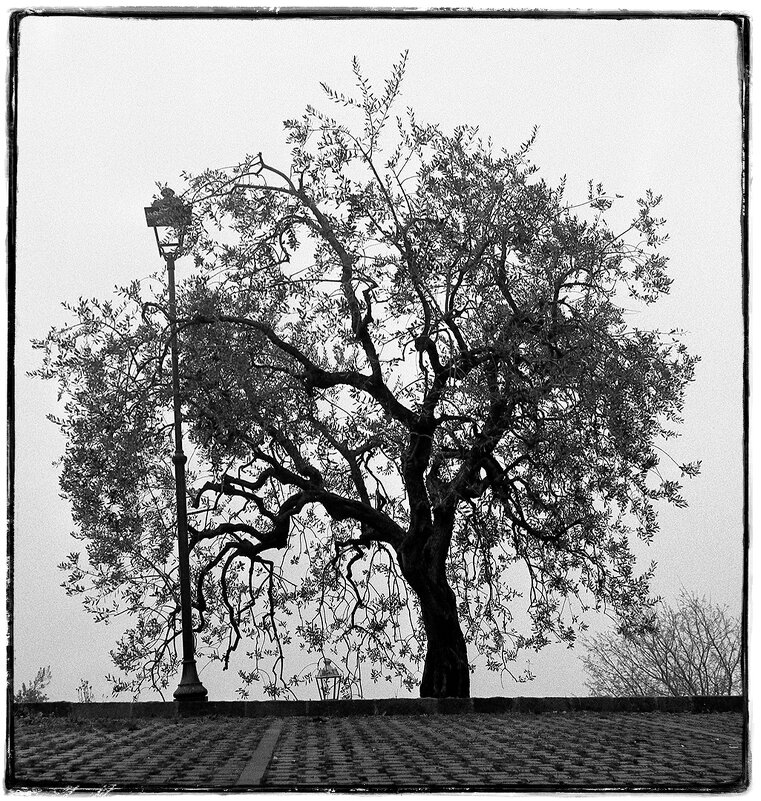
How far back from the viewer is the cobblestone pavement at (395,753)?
576cm

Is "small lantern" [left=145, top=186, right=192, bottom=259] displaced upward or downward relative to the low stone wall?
upward

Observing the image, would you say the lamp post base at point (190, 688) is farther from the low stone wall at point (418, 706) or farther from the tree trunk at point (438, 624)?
the tree trunk at point (438, 624)

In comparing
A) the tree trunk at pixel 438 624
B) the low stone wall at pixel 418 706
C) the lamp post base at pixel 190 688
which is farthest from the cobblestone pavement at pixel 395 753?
the tree trunk at pixel 438 624

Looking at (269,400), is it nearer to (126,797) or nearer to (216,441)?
(216,441)

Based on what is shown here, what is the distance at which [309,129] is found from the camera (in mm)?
11320

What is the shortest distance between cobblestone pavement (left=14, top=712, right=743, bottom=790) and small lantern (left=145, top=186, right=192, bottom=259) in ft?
17.1

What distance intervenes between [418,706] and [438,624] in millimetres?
1294

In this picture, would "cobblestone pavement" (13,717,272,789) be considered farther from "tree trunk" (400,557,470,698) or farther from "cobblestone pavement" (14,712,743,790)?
"tree trunk" (400,557,470,698)

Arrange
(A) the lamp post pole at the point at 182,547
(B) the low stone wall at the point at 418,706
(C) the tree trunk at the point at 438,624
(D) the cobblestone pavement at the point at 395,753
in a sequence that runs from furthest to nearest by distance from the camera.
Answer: (C) the tree trunk at the point at 438,624, (A) the lamp post pole at the point at 182,547, (B) the low stone wall at the point at 418,706, (D) the cobblestone pavement at the point at 395,753

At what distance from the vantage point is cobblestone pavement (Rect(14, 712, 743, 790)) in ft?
18.9

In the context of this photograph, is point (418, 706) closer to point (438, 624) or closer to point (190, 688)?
point (438, 624)

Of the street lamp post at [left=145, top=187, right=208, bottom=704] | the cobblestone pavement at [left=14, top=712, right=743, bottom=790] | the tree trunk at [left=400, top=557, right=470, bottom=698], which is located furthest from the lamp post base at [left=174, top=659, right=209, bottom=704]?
the tree trunk at [left=400, top=557, right=470, bottom=698]

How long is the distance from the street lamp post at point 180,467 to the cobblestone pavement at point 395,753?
3.93ft

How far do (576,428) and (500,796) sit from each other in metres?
6.12
